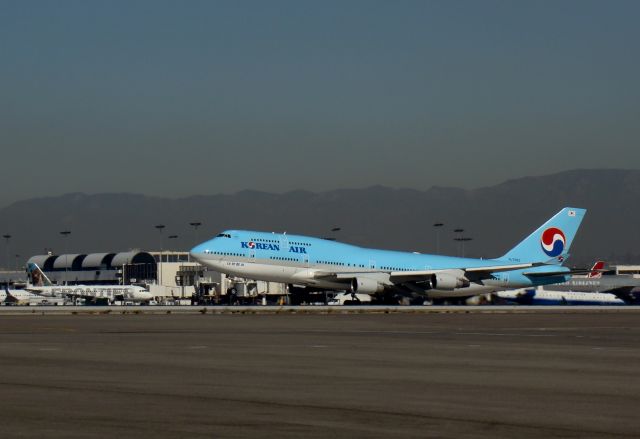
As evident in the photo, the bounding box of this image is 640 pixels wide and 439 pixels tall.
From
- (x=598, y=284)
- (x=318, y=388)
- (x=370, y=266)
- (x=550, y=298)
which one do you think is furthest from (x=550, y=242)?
(x=318, y=388)

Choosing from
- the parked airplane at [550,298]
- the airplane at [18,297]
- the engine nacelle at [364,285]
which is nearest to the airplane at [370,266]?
the engine nacelle at [364,285]

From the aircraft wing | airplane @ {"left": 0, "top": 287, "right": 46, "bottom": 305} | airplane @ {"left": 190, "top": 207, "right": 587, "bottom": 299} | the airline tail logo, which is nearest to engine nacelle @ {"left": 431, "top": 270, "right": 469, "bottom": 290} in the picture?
airplane @ {"left": 190, "top": 207, "right": 587, "bottom": 299}

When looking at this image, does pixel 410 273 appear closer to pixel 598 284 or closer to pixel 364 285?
pixel 364 285

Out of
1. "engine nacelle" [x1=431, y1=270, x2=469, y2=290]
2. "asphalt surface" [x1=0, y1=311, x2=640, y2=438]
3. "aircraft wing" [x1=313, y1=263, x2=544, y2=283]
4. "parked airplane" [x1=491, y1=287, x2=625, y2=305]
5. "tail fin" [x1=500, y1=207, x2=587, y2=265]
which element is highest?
"tail fin" [x1=500, y1=207, x2=587, y2=265]

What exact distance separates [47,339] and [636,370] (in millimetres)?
22427

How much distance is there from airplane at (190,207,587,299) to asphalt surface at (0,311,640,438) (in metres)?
57.9

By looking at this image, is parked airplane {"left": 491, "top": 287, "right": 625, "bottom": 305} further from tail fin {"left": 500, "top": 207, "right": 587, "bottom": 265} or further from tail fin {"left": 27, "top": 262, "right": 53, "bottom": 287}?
tail fin {"left": 27, "top": 262, "right": 53, "bottom": 287}

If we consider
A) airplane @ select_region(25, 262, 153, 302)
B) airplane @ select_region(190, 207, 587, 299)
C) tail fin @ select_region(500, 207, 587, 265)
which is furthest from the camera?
airplane @ select_region(25, 262, 153, 302)

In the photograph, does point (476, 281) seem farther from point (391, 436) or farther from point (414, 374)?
point (391, 436)

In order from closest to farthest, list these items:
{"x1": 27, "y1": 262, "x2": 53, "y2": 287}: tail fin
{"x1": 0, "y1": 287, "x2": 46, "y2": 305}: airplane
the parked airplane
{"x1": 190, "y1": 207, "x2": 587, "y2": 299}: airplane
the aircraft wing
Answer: {"x1": 190, "y1": 207, "x2": 587, "y2": 299}: airplane
the aircraft wing
the parked airplane
{"x1": 0, "y1": 287, "x2": 46, "y2": 305}: airplane
{"x1": 27, "y1": 262, "x2": 53, "y2": 287}: tail fin

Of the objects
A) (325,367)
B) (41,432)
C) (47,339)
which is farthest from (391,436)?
(47,339)

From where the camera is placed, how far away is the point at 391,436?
14.4 metres

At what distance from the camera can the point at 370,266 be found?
102688 millimetres

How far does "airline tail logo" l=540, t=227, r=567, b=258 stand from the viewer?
112m
